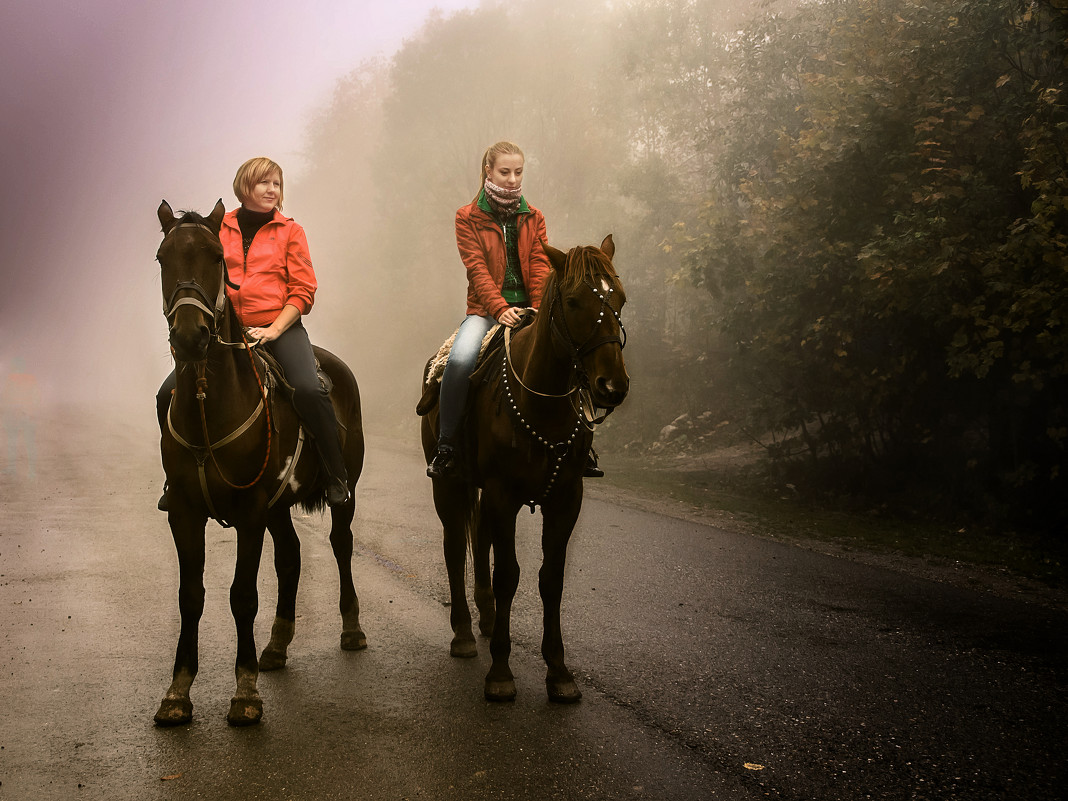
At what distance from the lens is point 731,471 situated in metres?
15.5

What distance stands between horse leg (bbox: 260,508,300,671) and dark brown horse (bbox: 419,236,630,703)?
138cm

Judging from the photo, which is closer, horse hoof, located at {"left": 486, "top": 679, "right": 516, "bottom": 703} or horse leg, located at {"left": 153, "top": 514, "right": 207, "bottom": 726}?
horse leg, located at {"left": 153, "top": 514, "right": 207, "bottom": 726}

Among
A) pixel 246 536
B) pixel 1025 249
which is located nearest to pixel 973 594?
pixel 1025 249

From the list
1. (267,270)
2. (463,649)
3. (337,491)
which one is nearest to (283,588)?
(337,491)

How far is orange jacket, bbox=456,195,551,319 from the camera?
5.43m

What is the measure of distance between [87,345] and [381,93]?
88.5 metres

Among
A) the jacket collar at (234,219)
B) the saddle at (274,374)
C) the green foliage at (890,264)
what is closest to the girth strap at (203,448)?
the saddle at (274,374)

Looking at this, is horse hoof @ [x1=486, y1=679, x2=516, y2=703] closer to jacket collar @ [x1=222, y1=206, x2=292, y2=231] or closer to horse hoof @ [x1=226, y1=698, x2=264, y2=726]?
horse hoof @ [x1=226, y1=698, x2=264, y2=726]

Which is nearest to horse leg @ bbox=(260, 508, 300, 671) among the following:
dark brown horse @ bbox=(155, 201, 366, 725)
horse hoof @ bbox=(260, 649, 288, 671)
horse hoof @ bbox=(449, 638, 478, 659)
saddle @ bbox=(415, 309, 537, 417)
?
horse hoof @ bbox=(260, 649, 288, 671)

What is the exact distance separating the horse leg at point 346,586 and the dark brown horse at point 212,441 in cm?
97

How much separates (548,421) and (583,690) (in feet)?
5.02

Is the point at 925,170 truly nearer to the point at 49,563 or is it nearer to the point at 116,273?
the point at 49,563

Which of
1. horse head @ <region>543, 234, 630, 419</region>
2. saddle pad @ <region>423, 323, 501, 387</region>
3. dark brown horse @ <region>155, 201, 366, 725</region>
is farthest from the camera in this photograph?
saddle pad @ <region>423, 323, 501, 387</region>

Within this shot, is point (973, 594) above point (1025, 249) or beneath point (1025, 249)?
beneath
